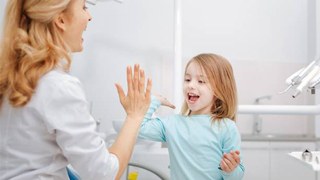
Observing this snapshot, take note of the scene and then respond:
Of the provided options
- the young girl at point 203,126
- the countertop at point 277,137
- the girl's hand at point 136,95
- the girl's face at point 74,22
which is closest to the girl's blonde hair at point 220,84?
the young girl at point 203,126

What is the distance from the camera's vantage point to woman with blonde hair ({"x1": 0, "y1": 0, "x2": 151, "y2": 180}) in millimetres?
756

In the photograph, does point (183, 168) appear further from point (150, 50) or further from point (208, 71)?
point (150, 50)

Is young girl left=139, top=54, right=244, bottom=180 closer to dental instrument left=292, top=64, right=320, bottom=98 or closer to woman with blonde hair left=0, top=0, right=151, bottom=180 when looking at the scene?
dental instrument left=292, top=64, right=320, bottom=98

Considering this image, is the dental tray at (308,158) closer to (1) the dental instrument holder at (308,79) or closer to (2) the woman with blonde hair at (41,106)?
(1) the dental instrument holder at (308,79)

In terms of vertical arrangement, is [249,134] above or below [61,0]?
below

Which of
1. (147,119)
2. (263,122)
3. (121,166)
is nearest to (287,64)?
(263,122)

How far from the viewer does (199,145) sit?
3.89 feet

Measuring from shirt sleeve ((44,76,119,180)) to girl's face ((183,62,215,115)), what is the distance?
0.51 meters

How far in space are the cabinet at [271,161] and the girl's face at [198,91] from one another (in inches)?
39.2

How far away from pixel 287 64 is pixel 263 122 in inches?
17.7

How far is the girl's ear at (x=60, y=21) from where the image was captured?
2.80ft

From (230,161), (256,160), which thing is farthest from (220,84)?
(256,160)

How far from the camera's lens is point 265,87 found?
7.42 ft

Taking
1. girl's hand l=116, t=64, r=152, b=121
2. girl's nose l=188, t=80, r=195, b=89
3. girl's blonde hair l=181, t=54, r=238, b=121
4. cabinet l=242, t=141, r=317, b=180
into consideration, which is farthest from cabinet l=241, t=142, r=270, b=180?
girl's hand l=116, t=64, r=152, b=121
